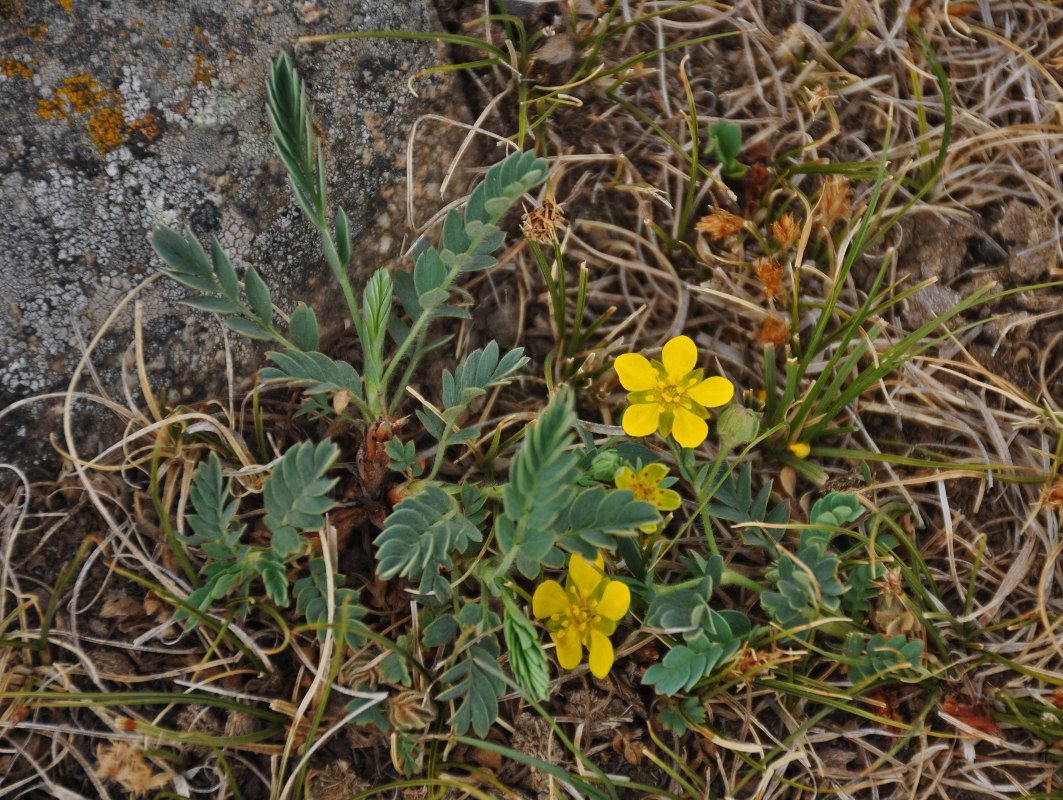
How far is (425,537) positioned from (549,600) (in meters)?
0.36

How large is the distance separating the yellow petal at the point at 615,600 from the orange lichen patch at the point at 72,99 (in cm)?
165

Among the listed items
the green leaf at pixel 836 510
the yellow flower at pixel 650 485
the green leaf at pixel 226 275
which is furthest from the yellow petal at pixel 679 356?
the green leaf at pixel 226 275

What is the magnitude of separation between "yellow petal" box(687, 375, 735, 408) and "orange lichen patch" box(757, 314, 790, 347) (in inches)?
11.3

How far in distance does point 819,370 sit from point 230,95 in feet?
5.77

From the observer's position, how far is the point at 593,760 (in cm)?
186

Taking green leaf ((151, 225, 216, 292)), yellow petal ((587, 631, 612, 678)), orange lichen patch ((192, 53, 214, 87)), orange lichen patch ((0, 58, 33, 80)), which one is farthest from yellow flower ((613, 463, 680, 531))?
orange lichen patch ((0, 58, 33, 80))

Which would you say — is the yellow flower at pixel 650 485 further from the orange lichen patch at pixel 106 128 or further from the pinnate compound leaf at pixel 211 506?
the orange lichen patch at pixel 106 128

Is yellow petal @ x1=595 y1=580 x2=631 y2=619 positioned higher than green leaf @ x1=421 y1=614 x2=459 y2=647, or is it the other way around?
green leaf @ x1=421 y1=614 x2=459 y2=647

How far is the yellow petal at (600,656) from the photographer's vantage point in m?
1.75

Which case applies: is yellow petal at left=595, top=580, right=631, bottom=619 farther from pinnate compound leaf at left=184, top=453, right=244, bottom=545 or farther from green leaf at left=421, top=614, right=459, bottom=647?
pinnate compound leaf at left=184, top=453, right=244, bottom=545

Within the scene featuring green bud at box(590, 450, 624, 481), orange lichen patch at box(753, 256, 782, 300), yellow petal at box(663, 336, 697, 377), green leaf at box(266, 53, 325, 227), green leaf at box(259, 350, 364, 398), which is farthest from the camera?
orange lichen patch at box(753, 256, 782, 300)

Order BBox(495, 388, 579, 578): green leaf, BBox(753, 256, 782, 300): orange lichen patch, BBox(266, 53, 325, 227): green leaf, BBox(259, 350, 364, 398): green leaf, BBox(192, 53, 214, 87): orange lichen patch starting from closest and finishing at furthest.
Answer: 1. BBox(495, 388, 579, 578): green leaf
2. BBox(266, 53, 325, 227): green leaf
3. BBox(259, 350, 364, 398): green leaf
4. BBox(192, 53, 214, 87): orange lichen patch
5. BBox(753, 256, 782, 300): orange lichen patch

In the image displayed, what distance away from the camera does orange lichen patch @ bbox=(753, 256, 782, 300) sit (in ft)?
7.03

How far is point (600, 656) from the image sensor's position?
176cm
